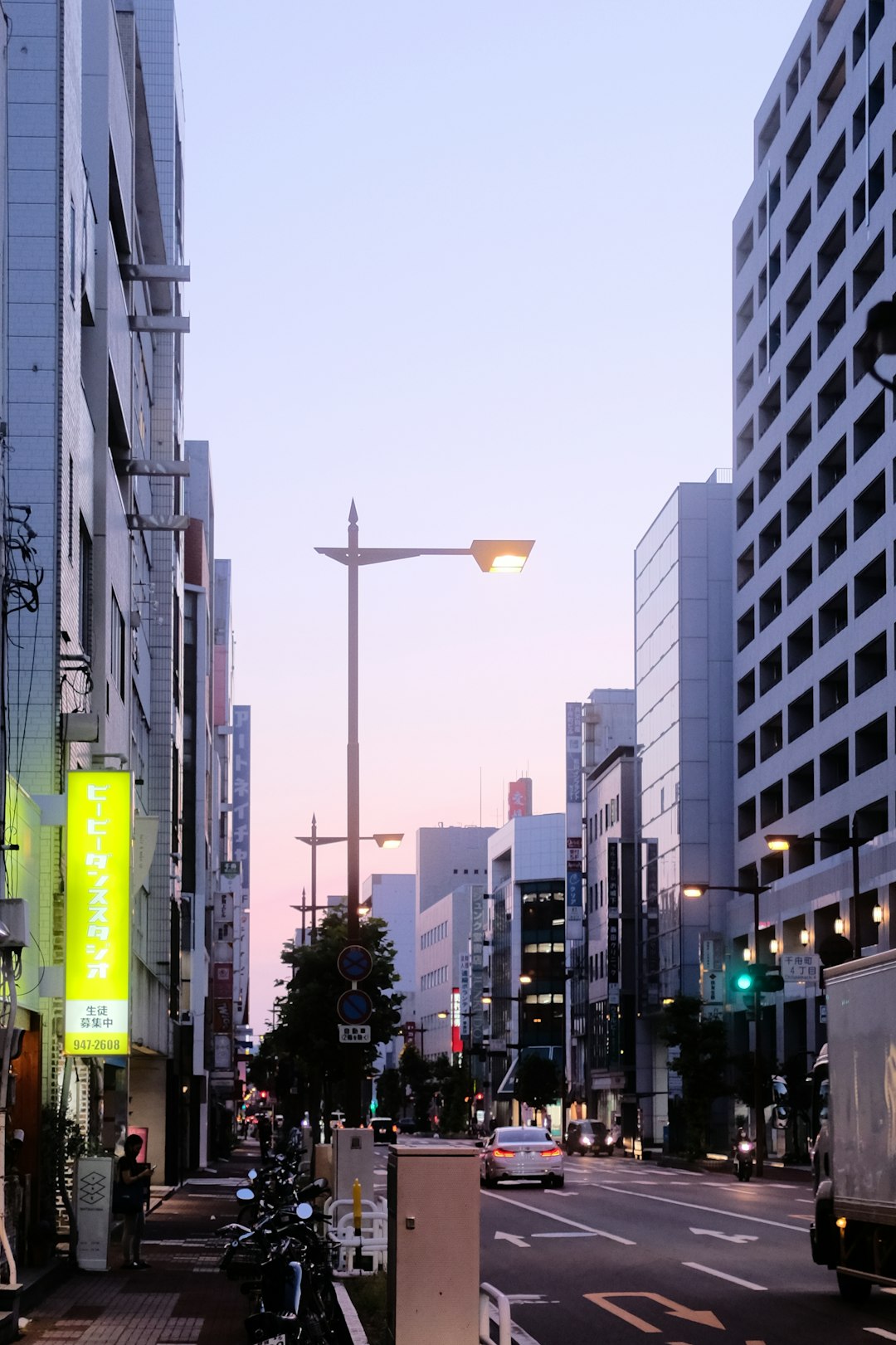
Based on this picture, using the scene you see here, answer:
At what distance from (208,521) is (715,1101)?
115 ft

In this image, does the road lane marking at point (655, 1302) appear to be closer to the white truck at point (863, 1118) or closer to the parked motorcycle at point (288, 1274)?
the white truck at point (863, 1118)

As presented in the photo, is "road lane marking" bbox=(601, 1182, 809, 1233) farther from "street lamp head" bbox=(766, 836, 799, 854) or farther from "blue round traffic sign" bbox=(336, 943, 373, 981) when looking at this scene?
"street lamp head" bbox=(766, 836, 799, 854)

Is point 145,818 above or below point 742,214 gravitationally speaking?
below

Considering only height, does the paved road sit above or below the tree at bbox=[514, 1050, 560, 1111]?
above

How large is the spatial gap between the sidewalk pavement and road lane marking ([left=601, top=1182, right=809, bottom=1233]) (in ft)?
29.6

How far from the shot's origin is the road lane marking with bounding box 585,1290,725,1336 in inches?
699

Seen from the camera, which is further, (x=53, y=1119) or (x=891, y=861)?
(x=891, y=861)

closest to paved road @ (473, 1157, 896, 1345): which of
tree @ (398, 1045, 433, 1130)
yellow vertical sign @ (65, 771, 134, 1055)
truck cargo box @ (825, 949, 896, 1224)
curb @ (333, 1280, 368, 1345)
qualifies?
truck cargo box @ (825, 949, 896, 1224)

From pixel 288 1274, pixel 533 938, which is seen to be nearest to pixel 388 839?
pixel 288 1274

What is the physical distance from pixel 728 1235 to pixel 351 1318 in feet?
50.0

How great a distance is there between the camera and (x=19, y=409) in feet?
84.2

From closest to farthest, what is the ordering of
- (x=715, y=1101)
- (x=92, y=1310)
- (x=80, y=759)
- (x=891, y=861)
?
(x=92, y=1310) → (x=80, y=759) → (x=891, y=861) → (x=715, y=1101)

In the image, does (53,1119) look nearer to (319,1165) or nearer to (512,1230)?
(319,1165)

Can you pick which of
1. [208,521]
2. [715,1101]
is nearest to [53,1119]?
[208,521]
